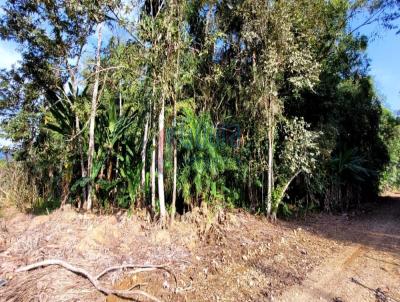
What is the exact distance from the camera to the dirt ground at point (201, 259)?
11.1 feet

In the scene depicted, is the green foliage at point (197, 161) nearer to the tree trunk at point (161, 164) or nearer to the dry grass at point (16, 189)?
the tree trunk at point (161, 164)

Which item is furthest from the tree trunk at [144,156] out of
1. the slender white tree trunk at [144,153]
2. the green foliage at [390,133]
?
the green foliage at [390,133]

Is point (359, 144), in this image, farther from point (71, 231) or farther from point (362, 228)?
point (71, 231)

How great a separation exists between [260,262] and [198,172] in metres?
1.77

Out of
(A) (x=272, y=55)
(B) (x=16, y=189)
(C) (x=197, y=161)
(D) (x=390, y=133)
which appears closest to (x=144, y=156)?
(C) (x=197, y=161)

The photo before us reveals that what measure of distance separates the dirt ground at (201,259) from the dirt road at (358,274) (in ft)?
0.04

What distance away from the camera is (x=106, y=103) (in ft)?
18.9

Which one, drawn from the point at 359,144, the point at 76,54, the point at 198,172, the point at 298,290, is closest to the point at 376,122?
the point at 359,144

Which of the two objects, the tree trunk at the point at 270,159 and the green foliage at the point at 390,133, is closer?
the tree trunk at the point at 270,159

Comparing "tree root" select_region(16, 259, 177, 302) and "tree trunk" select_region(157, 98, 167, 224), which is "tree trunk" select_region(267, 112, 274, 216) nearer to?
"tree trunk" select_region(157, 98, 167, 224)

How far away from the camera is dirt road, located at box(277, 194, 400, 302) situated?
3.40 m

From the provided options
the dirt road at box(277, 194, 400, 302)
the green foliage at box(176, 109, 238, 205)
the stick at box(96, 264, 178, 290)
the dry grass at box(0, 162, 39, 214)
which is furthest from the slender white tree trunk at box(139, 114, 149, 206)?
the dry grass at box(0, 162, 39, 214)

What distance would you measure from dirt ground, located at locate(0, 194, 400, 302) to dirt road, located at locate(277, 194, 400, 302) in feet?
0.04

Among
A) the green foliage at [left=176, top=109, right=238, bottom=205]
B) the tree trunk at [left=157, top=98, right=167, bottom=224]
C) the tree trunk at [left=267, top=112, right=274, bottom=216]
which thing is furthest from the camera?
the tree trunk at [left=267, top=112, right=274, bottom=216]
